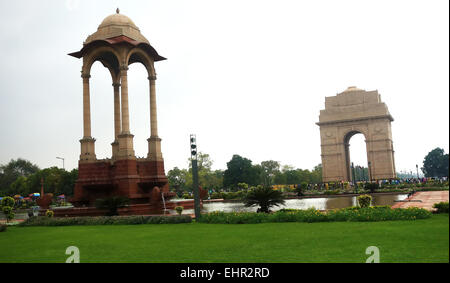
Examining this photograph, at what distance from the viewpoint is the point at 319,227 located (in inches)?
444

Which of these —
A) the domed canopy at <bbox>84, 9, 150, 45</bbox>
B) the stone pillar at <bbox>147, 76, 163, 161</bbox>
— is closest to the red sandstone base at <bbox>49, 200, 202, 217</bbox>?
the stone pillar at <bbox>147, 76, 163, 161</bbox>

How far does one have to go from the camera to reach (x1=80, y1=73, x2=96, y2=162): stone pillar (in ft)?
78.2

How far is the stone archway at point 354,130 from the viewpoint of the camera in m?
64.1

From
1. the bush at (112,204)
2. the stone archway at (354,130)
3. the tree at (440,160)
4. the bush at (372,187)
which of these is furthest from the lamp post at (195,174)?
the stone archway at (354,130)

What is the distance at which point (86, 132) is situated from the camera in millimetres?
24328

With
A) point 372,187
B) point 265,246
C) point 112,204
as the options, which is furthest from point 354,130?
point 265,246

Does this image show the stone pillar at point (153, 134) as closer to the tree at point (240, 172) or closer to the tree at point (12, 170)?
the tree at point (240, 172)

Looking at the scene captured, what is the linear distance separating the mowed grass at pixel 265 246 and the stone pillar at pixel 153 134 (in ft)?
44.3

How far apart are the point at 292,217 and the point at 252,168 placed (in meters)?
63.4

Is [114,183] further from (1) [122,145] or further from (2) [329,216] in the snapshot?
(2) [329,216]

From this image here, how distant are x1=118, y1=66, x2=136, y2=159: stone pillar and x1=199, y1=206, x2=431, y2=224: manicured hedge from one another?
30.9 ft

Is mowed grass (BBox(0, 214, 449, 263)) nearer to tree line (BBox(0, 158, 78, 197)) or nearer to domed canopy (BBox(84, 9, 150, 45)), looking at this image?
domed canopy (BBox(84, 9, 150, 45))
